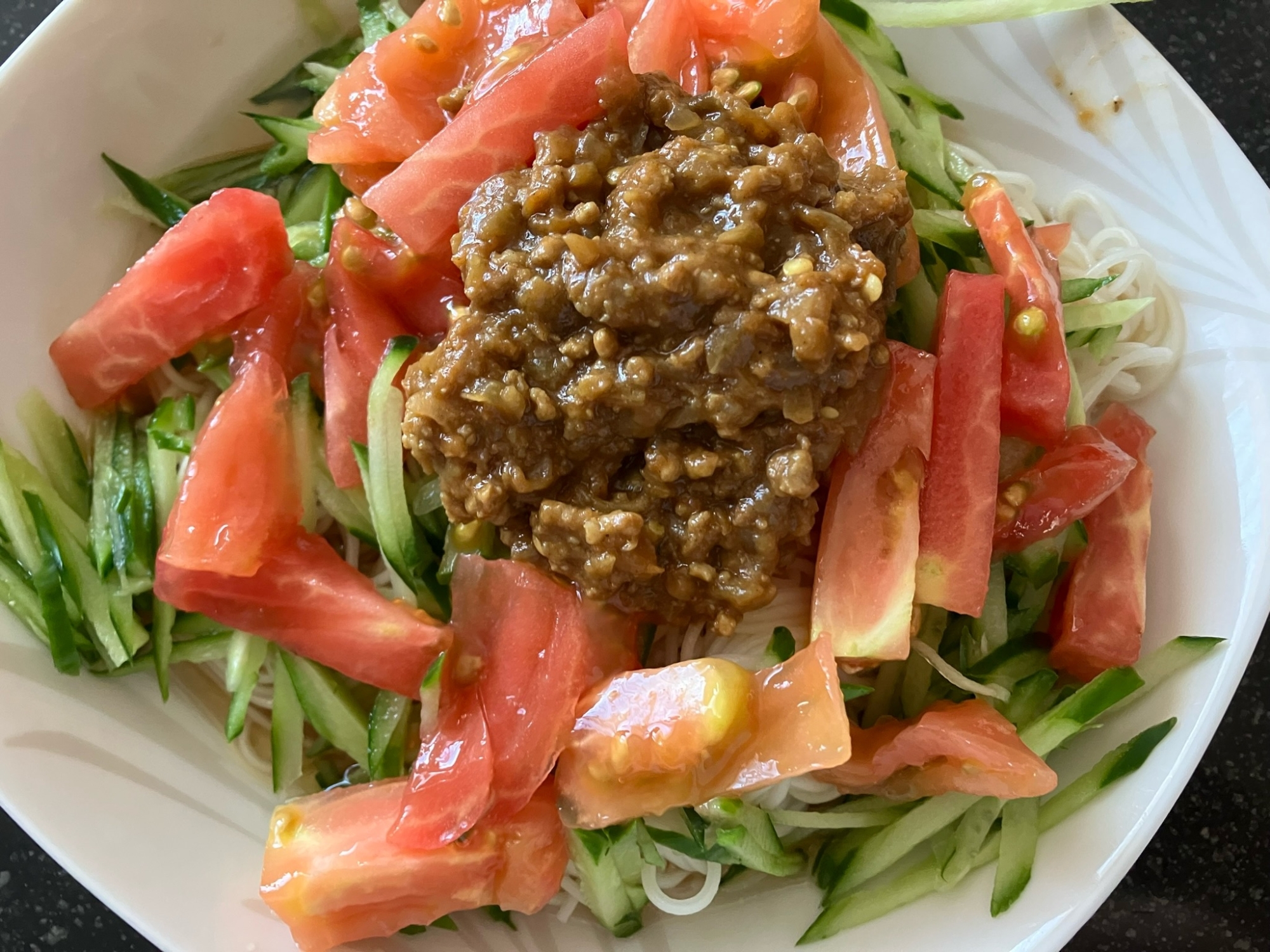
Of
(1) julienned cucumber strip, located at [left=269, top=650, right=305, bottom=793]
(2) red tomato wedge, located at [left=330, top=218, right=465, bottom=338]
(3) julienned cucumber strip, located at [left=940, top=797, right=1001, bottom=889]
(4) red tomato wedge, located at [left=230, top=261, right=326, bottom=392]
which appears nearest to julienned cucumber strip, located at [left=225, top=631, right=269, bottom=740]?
(1) julienned cucumber strip, located at [left=269, top=650, right=305, bottom=793]

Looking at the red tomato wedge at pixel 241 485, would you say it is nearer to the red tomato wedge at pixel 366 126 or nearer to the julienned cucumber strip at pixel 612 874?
the red tomato wedge at pixel 366 126

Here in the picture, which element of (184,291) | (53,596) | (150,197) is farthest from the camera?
(150,197)

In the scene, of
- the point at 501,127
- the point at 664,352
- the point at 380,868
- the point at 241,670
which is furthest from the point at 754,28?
the point at 380,868

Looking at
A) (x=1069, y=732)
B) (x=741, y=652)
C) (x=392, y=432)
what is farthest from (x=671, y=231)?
(x=1069, y=732)

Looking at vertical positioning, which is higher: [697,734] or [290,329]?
[290,329]

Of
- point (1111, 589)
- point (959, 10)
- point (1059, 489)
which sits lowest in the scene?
point (1111, 589)

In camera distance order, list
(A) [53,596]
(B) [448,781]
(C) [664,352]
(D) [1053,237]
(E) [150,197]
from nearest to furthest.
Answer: (C) [664,352] → (B) [448,781] → (A) [53,596] → (D) [1053,237] → (E) [150,197]

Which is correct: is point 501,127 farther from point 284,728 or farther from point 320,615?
point 284,728
